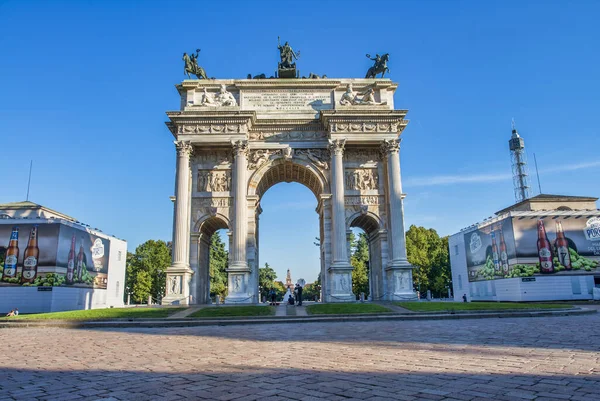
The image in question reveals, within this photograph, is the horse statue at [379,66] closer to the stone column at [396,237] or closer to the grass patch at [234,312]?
the stone column at [396,237]

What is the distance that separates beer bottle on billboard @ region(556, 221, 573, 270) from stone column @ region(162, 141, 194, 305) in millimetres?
33824

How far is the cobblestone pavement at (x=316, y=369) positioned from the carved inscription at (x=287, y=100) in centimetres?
2414

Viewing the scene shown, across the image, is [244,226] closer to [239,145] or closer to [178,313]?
[239,145]

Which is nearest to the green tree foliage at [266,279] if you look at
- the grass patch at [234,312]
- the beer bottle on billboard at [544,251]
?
the beer bottle on billboard at [544,251]

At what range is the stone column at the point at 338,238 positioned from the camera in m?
28.4

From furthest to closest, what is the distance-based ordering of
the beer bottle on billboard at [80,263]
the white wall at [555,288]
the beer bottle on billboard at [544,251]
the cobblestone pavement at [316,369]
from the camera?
the beer bottle on billboard at [80,263] → the beer bottle on billboard at [544,251] → the white wall at [555,288] → the cobblestone pavement at [316,369]

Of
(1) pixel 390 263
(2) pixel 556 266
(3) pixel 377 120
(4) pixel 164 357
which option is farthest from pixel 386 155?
(4) pixel 164 357

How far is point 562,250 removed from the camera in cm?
3994

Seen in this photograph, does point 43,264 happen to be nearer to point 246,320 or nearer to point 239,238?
point 239,238

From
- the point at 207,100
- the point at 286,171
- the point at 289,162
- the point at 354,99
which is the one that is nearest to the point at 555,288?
the point at 354,99

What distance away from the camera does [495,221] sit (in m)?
43.2

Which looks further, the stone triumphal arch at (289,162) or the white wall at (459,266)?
the white wall at (459,266)

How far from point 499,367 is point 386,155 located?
2567 centimetres

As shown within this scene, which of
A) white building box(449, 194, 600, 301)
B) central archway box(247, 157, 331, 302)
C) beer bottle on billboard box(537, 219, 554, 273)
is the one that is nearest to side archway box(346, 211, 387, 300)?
central archway box(247, 157, 331, 302)
